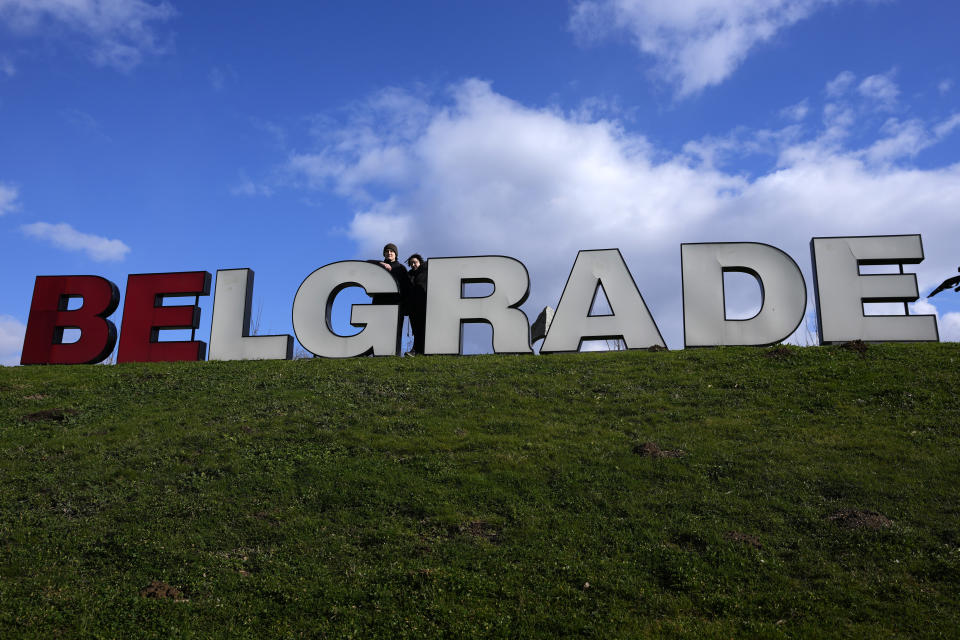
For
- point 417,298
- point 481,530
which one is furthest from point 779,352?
point 481,530

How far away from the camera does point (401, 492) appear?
15531 mm

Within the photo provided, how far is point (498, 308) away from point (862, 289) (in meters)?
12.6

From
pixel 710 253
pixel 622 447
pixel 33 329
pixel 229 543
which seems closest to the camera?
pixel 229 543

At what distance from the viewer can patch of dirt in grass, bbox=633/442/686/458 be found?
16891 mm

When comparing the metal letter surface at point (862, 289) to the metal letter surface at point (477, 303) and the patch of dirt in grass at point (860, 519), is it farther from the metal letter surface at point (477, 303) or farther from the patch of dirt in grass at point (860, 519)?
the patch of dirt in grass at point (860, 519)

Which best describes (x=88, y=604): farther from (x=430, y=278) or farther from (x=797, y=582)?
(x=430, y=278)

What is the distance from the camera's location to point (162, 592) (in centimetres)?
1239

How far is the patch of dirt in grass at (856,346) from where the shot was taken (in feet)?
78.6

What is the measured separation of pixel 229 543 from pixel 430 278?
53.3 feet

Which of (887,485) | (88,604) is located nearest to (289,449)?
(88,604)

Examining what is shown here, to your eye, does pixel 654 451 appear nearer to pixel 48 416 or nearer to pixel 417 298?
pixel 417 298

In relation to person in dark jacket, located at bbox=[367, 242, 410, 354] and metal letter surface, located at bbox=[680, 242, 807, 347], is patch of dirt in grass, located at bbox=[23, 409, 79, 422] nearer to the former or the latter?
person in dark jacket, located at bbox=[367, 242, 410, 354]

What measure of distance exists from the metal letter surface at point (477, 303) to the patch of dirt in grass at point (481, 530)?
13.5 meters

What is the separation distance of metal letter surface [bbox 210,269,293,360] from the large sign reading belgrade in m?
0.04
